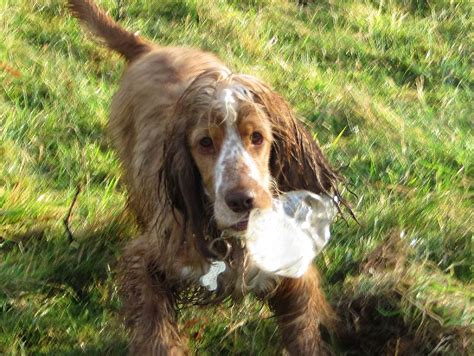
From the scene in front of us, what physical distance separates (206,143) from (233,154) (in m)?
0.17

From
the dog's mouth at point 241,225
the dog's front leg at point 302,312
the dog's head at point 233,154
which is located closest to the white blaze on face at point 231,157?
the dog's head at point 233,154

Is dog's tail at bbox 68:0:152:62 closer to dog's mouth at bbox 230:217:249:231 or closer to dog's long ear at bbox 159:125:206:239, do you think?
dog's long ear at bbox 159:125:206:239

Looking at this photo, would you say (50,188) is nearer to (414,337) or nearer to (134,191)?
(134,191)

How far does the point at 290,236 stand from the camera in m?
3.25

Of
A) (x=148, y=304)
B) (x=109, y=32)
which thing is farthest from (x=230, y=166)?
(x=109, y=32)

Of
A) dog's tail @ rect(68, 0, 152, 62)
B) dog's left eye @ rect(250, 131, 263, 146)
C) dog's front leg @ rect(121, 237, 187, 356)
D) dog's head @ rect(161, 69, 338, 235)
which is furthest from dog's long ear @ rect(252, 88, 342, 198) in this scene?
dog's tail @ rect(68, 0, 152, 62)

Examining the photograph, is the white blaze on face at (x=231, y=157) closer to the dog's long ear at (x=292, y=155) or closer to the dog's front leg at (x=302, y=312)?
the dog's long ear at (x=292, y=155)

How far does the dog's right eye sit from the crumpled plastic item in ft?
1.02

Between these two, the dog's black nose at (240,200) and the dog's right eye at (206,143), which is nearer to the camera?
the dog's black nose at (240,200)

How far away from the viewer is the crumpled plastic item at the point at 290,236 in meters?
3.14

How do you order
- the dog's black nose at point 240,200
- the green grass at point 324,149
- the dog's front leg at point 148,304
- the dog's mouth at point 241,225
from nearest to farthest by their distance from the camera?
the dog's black nose at point 240,200 → the dog's mouth at point 241,225 → the dog's front leg at point 148,304 → the green grass at point 324,149

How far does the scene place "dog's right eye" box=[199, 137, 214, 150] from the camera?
3.05m

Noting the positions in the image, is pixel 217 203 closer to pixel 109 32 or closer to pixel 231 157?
pixel 231 157

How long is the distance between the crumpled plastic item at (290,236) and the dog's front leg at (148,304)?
1.28 ft
